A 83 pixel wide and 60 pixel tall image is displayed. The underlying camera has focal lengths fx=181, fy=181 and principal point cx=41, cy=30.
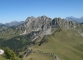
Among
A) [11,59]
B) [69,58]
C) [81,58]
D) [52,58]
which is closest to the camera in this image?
[11,59]

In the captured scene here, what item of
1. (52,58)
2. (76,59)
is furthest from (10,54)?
(76,59)

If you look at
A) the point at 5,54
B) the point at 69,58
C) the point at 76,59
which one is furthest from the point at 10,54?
the point at 76,59

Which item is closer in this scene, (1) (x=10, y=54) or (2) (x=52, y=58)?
(1) (x=10, y=54)

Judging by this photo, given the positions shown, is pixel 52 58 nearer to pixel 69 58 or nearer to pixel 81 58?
pixel 69 58

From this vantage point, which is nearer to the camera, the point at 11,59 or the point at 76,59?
the point at 11,59

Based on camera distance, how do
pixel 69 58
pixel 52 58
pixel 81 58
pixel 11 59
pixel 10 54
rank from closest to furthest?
pixel 11 59 < pixel 10 54 < pixel 52 58 < pixel 69 58 < pixel 81 58

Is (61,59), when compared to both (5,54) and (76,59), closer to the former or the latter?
(76,59)

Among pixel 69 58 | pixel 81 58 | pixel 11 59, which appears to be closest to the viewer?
pixel 11 59

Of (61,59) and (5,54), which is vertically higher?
(5,54)

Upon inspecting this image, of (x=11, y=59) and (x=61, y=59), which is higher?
(x=11, y=59)
